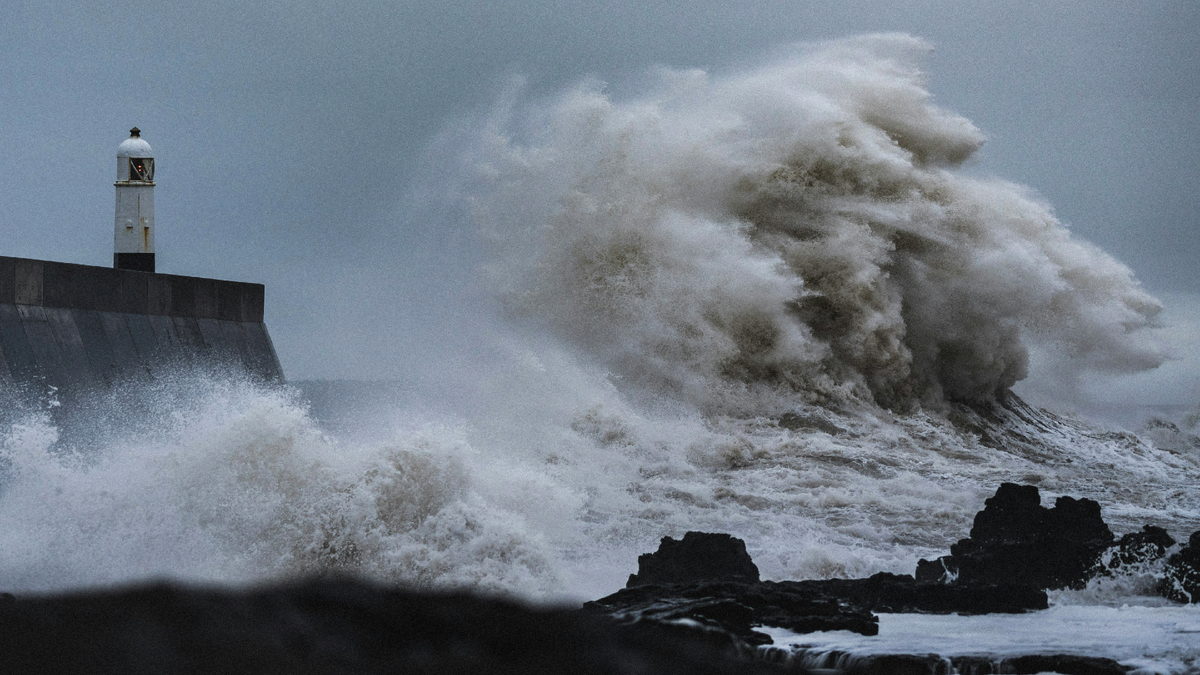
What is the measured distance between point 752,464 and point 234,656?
45.7ft

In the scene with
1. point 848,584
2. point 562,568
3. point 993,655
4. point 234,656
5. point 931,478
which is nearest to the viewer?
point 234,656

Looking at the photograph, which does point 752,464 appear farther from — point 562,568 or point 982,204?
point 982,204

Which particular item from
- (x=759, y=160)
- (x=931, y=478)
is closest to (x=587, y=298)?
(x=759, y=160)

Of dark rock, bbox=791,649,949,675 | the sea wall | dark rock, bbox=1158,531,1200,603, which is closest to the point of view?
dark rock, bbox=791,649,949,675

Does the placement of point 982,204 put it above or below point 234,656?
above

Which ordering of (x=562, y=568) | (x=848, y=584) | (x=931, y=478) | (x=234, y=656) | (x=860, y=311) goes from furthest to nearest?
(x=860, y=311) → (x=931, y=478) → (x=562, y=568) → (x=848, y=584) → (x=234, y=656)

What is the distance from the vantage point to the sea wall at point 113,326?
881 centimetres

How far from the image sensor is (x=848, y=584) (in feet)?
23.0

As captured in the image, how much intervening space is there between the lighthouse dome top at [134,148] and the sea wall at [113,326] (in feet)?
6.85

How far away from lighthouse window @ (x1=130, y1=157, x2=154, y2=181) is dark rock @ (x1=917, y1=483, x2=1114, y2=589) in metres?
8.88

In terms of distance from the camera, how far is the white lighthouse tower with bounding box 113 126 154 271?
1211 centimetres

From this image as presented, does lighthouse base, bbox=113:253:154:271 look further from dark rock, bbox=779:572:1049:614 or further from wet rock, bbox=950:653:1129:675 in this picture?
wet rock, bbox=950:653:1129:675

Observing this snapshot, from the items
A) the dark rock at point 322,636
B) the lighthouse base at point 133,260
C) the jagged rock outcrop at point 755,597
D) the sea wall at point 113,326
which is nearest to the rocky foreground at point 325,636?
the dark rock at point 322,636

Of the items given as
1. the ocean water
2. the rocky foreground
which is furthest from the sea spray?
the rocky foreground
